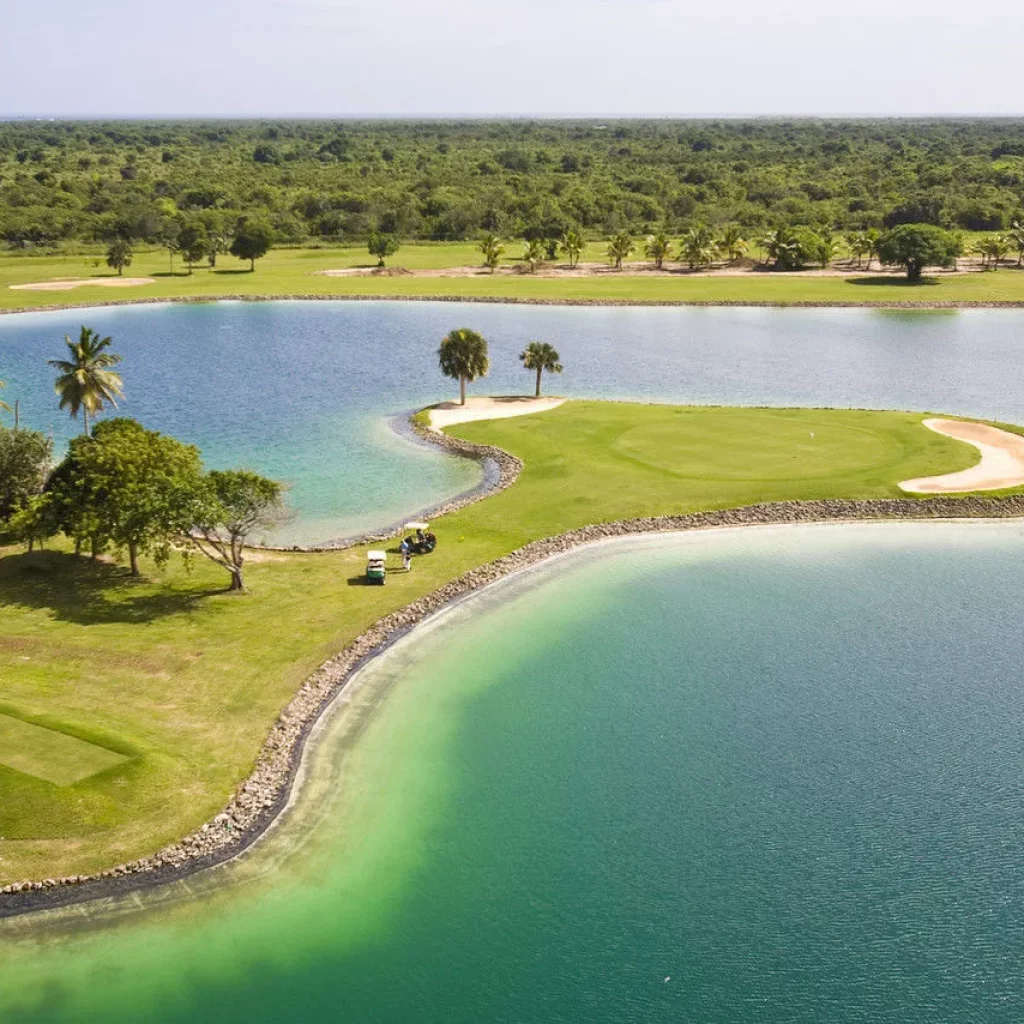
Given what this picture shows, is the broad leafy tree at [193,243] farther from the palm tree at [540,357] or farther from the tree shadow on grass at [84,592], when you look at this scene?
the tree shadow on grass at [84,592]

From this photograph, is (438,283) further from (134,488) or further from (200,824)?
(200,824)

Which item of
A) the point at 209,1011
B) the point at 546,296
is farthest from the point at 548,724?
the point at 546,296

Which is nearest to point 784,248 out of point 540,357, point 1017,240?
point 1017,240

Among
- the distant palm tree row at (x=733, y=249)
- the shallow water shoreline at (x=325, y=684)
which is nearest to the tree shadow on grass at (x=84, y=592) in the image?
the shallow water shoreline at (x=325, y=684)

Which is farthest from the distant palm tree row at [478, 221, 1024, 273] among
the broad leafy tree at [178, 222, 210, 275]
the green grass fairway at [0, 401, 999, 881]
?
the green grass fairway at [0, 401, 999, 881]

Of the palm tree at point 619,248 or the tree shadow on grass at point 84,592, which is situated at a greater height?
the palm tree at point 619,248

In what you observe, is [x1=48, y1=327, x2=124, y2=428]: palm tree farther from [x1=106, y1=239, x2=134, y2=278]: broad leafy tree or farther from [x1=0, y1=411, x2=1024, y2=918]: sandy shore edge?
[x1=106, y1=239, x2=134, y2=278]: broad leafy tree
